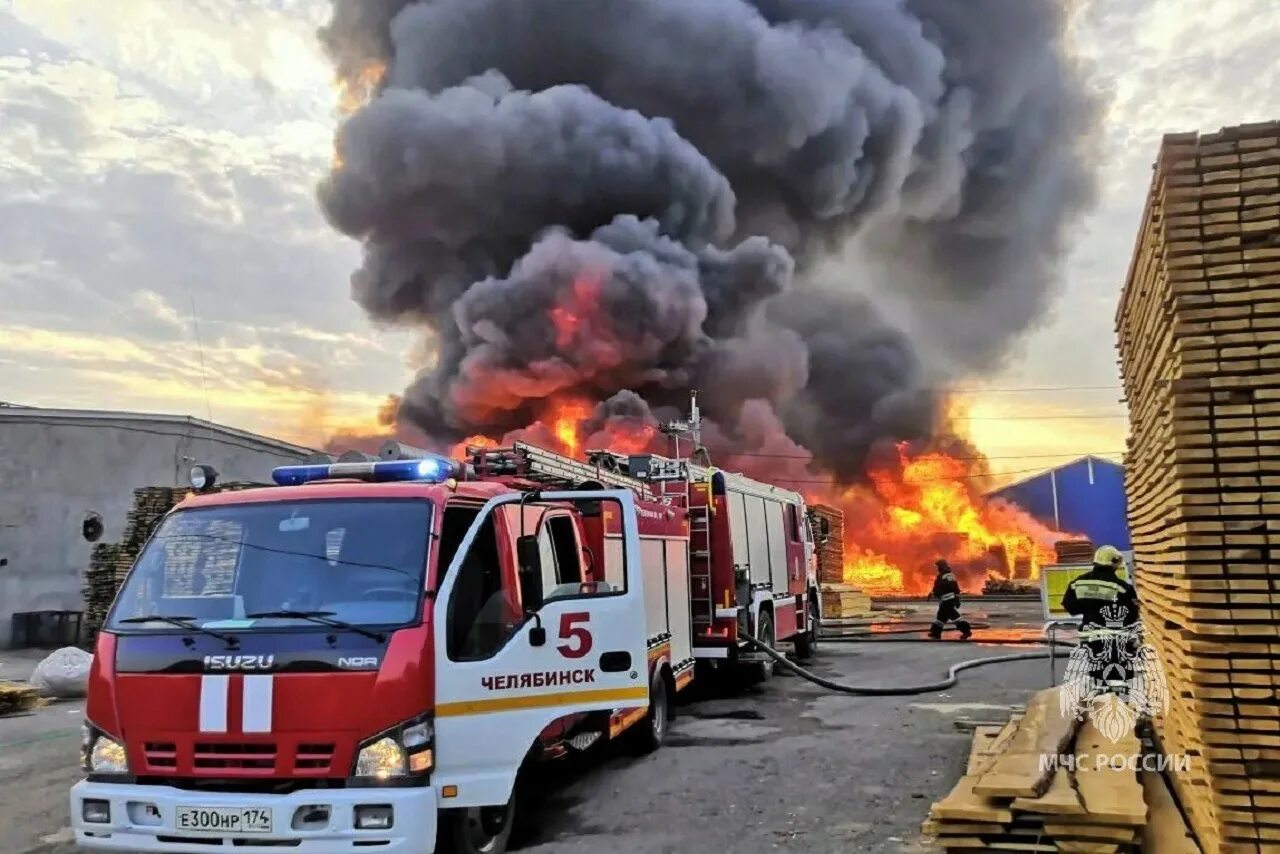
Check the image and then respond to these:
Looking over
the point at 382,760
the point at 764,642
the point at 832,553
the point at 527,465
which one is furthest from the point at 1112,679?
the point at 832,553

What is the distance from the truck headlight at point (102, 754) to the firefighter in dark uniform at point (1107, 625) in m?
6.18

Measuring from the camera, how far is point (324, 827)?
3.91 m

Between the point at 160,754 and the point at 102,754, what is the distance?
1.08 feet

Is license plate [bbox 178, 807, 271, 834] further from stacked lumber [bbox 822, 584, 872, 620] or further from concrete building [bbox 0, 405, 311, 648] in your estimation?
stacked lumber [bbox 822, 584, 872, 620]

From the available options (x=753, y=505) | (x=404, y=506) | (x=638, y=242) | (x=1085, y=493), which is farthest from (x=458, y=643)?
(x=1085, y=493)

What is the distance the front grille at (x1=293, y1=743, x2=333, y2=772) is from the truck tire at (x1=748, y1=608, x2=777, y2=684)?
23.1 feet

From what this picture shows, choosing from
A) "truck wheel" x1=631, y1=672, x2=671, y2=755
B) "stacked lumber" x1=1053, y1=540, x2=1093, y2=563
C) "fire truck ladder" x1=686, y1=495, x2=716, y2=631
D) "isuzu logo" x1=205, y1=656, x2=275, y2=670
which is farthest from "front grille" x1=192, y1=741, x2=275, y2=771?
"stacked lumber" x1=1053, y1=540, x2=1093, y2=563

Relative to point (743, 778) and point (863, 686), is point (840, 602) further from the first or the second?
point (743, 778)

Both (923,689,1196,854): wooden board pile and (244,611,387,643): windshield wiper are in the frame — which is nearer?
(923,689,1196,854): wooden board pile

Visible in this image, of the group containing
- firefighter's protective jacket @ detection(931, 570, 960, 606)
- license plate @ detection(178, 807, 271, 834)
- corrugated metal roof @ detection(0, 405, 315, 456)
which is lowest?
license plate @ detection(178, 807, 271, 834)

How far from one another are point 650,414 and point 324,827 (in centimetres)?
2693

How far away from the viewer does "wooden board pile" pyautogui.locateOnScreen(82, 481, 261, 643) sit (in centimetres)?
1532

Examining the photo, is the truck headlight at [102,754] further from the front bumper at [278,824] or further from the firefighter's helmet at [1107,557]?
the firefighter's helmet at [1107,557]

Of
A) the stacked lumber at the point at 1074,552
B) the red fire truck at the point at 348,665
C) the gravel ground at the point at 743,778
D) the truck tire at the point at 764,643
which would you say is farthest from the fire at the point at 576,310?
the red fire truck at the point at 348,665
